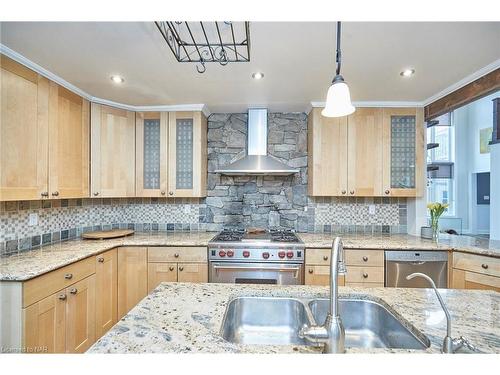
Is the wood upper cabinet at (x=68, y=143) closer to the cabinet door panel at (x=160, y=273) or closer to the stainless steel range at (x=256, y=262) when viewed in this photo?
the cabinet door panel at (x=160, y=273)

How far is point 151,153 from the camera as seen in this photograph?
304 centimetres

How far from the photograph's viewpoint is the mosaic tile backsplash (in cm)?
212

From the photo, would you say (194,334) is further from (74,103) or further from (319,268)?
(74,103)

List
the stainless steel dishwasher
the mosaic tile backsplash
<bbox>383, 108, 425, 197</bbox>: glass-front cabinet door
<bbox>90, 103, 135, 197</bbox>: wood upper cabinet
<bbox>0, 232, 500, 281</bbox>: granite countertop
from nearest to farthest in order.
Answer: <bbox>0, 232, 500, 281</bbox>: granite countertop
the mosaic tile backsplash
the stainless steel dishwasher
<bbox>90, 103, 135, 197</bbox>: wood upper cabinet
<bbox>383, 108, 425, 197</bbox>: glass-front cabinet door

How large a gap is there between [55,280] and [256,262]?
62.4 inches

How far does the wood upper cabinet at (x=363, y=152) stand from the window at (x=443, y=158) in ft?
20.0

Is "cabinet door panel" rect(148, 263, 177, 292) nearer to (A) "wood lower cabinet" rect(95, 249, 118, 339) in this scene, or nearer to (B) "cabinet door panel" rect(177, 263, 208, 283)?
(B) "cabinet door panel" rect(177, 263, 208, 283)

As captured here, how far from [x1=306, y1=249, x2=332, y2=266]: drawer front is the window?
6.83 m

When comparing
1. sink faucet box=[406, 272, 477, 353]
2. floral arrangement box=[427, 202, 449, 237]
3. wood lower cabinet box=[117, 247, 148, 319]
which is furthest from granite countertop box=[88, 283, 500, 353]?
floral arrangement box=[427, 202, 449, 237]

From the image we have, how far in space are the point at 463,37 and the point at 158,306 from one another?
2369 mm

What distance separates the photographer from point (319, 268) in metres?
2.53

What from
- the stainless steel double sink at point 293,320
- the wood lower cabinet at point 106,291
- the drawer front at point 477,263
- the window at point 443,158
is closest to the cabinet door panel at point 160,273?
the wood lower cabinet at point 106,291
